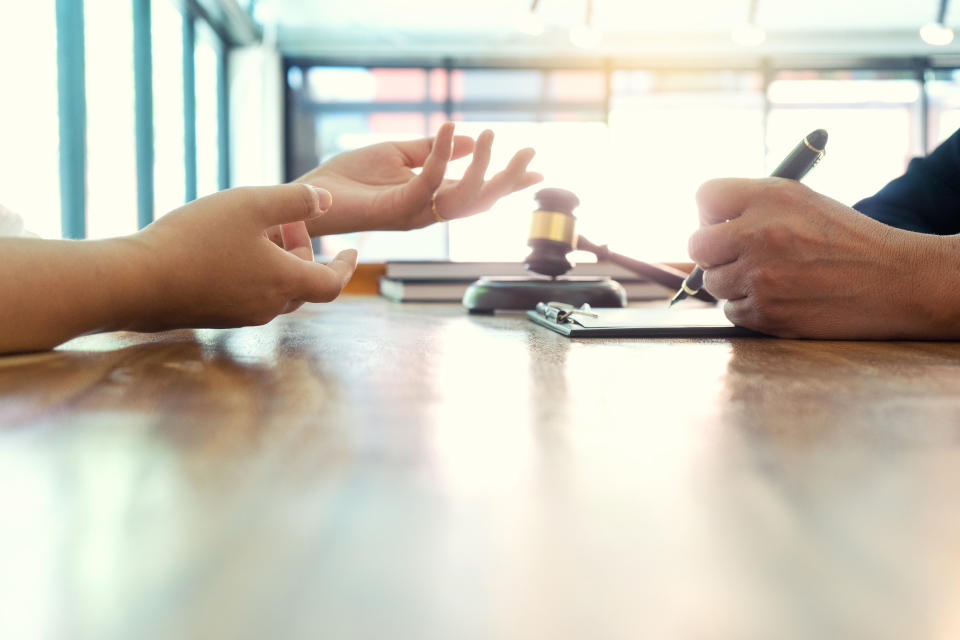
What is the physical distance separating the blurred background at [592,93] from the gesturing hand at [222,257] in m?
5.03

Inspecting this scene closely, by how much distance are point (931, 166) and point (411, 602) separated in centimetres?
133

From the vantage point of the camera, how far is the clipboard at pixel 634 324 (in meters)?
0.65

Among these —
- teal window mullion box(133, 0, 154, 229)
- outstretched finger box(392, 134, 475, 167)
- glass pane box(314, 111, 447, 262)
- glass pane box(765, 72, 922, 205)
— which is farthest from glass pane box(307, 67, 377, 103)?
outstretched finger box(392, 134, 475, 167)

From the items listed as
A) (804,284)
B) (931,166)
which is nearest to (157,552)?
(804,284)

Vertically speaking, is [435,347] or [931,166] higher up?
[931,166]

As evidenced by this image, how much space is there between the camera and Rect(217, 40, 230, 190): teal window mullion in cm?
577

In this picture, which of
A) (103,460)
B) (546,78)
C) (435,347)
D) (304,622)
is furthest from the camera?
(546,78)

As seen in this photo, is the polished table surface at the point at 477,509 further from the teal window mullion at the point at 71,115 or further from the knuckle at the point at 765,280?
the teal window mullion at the point at 71,115

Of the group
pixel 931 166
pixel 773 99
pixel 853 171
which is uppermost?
pixel 773 99

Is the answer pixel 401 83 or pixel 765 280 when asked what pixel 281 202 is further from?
pixel 401 83

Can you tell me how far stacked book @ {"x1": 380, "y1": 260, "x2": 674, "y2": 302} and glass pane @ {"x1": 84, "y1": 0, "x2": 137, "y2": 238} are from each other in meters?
2.61

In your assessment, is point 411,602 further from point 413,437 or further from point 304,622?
point 413,437

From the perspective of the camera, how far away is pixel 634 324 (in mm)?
675

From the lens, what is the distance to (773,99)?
21.2 ft
